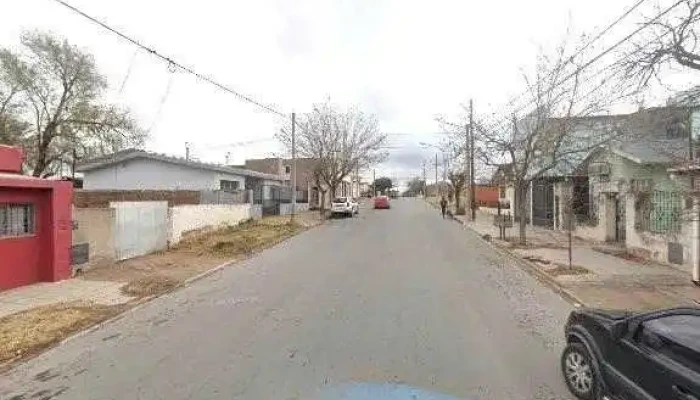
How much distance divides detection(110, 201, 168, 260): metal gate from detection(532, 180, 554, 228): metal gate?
19.4 meters

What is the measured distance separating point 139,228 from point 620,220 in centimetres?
1695

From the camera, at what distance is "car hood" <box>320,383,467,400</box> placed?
5.34 m

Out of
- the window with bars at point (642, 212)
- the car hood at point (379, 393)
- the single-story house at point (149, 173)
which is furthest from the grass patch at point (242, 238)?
the car hood at point (379, 393)

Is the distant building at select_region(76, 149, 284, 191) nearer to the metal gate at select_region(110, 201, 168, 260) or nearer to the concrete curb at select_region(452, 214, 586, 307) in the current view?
the metal gate at select_region(110, 201, 168, 260)

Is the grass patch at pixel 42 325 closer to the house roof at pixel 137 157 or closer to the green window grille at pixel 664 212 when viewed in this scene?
the green window grille at pixel 664 212

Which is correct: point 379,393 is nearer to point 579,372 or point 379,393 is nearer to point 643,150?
point 579,372

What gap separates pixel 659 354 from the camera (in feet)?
14.4

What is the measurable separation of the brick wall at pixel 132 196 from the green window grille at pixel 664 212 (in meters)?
19.0

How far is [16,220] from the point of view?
1223cm

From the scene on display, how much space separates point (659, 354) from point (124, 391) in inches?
198

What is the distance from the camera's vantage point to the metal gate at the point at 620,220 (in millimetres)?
19781

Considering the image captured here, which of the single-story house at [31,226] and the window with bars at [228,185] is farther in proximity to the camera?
the window with bars at [228,185]

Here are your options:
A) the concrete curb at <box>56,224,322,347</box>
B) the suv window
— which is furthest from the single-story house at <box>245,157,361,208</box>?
the suv window

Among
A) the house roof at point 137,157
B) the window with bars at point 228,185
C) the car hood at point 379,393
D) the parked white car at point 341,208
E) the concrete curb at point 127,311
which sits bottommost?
the concrete curb at point 127,311
